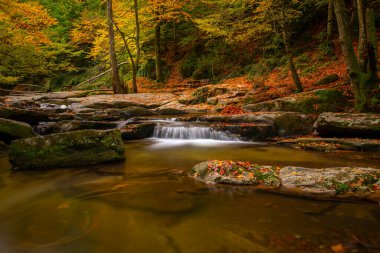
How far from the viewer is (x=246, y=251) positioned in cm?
267

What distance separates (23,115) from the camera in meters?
9.71

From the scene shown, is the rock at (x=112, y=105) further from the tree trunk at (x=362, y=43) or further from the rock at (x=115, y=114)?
the tree trunk at (x=362, y=43)

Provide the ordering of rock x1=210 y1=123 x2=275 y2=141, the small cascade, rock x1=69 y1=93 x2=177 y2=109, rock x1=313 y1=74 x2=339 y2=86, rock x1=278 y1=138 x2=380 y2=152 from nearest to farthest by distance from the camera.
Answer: rock x1=278 y1=138 x2=380 y2=152, rock x1=210 y1=123 x2=275 y2=141, the small cascade, rock x1=313 y1=74 x2=339 y2=86, rock x1=69 y1=93 x2=177 y2=109

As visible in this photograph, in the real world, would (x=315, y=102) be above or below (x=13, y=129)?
above

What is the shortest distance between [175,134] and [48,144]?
4.30 meters

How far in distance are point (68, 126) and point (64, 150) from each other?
3.59 meters

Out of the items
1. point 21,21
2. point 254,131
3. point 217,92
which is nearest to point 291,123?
point 254,131

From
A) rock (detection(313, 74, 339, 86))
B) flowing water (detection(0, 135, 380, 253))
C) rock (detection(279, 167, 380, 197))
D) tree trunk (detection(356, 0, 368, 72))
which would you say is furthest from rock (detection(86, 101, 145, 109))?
rock (detection(279, 167, 380, 197))

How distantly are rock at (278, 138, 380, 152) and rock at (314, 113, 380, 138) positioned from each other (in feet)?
1.18

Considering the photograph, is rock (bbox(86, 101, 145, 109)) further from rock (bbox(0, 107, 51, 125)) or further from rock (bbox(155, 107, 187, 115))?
rock (bbox(0, 107, 51, 125))

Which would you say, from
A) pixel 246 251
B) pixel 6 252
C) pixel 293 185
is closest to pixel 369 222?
pixel 293 185

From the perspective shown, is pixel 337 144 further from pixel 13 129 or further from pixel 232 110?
pixel 13 129

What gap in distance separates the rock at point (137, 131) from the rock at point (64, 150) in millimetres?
Result: 2812

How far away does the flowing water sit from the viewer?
2.83 m
